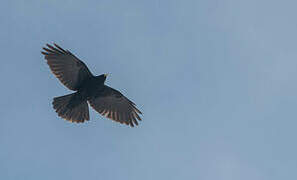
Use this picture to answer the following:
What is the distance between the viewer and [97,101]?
35.5 metres

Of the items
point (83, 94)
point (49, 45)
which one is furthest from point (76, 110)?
point (49, 45)

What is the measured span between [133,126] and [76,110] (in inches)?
112

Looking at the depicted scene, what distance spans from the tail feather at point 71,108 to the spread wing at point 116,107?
0.82 m

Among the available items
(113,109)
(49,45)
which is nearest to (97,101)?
(113,109)

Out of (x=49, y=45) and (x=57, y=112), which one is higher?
(x=49, y=45)

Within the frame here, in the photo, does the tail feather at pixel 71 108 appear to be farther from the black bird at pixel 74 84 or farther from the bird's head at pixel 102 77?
the bird's head at pixel 102 77

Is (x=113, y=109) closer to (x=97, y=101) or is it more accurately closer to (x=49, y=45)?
(x=97, y=101)

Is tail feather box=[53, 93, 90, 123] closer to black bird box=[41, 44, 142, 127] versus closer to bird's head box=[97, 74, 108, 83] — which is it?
black bird box=[41, 44, 142, 127]

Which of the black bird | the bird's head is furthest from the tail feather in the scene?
the bird's head

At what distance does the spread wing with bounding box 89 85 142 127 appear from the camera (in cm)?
3547

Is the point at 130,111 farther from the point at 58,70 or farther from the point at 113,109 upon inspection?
the point at 58,70

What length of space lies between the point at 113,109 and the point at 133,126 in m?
1.22

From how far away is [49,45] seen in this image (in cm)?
3438

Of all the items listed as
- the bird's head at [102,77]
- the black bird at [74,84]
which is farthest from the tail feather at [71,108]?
the bird's head at [102,77]
